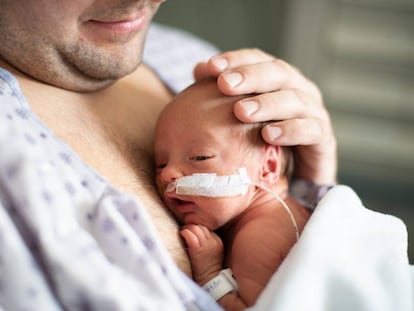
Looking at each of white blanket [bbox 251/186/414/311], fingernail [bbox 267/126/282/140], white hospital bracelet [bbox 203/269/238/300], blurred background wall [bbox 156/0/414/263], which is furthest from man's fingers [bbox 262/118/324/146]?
blurred background wall [bbox 156/0/414/263]

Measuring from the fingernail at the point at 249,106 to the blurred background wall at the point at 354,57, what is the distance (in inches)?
69.4

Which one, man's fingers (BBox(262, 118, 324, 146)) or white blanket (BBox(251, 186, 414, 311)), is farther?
man's fingers (BBox(262, 118, 324, 146))

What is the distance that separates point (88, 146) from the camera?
1019mm

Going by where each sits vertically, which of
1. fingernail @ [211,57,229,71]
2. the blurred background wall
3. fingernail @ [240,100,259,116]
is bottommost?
the blurred background wall

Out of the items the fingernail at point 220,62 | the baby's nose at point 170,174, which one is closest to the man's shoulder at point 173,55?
the fingernail at point 220,62

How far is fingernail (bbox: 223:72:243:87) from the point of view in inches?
41.1

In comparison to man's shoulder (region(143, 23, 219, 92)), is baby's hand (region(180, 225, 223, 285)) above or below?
below

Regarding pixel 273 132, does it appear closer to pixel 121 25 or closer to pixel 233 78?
pixel 233 78

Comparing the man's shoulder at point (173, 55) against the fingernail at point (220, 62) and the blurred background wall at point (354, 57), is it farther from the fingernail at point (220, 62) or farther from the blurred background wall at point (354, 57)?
the blurred background wall at point (354, 57)

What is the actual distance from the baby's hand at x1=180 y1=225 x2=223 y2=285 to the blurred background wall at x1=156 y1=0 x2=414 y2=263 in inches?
71.1

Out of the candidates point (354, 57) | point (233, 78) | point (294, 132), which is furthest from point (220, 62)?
point (354, 57)

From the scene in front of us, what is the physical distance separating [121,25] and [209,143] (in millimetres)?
274

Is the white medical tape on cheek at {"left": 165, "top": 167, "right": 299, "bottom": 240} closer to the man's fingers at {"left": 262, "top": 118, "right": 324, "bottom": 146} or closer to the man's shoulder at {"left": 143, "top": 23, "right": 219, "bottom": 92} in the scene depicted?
the man's fingers at {"left": 262, "top": 118, "right": 324, "bottom": 146}

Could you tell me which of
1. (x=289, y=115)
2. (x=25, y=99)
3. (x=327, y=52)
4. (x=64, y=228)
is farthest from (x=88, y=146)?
(x=327, y=52)
